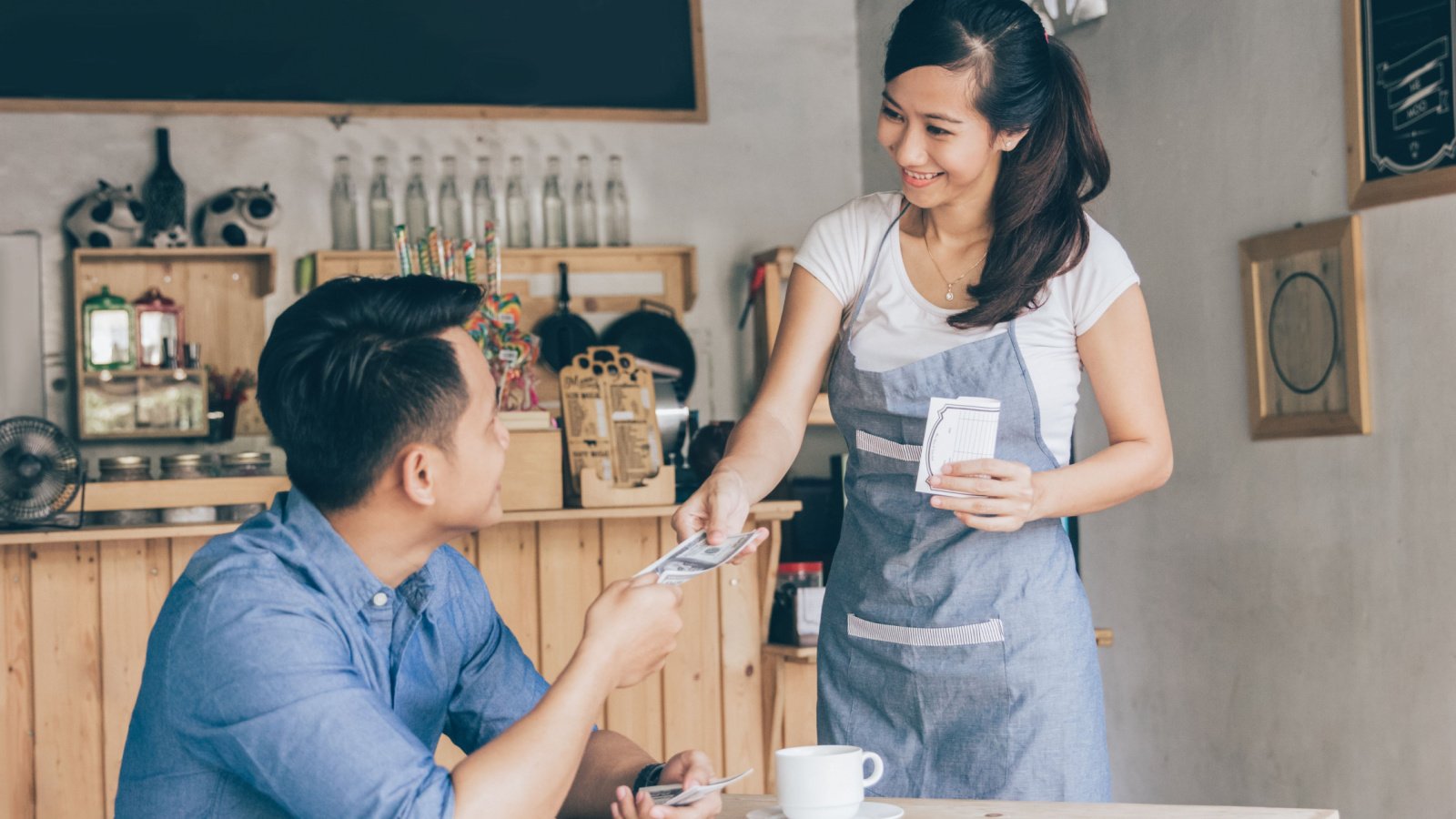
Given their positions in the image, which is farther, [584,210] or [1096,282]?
[584,210]

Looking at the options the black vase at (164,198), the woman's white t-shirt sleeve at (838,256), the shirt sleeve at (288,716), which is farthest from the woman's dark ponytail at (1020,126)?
the black vase at (164,198)

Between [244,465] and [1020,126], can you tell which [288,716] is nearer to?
[1020,126]

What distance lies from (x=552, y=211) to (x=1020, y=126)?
3678 mm

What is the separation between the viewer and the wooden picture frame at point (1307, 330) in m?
3.07

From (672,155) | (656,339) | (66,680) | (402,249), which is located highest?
(672,155)

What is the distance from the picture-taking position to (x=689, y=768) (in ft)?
4.81

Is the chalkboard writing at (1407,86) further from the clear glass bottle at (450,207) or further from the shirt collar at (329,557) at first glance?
the clear glass bottle at (450,207)

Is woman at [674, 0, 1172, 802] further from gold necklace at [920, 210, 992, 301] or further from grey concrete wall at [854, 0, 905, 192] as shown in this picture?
grey concrete wall at [854, 0, 905, 192]

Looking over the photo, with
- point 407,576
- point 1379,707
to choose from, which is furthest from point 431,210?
point 407,576

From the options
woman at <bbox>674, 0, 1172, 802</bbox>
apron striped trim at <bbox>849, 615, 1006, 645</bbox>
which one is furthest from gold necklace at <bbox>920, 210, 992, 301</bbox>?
apron striped trim at <bbox>849, 615, 1006, 645</bbox>

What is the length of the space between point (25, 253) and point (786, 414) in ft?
13.2

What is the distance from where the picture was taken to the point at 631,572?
3445mm

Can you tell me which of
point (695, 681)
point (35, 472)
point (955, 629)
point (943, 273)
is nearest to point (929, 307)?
point (943, 273)

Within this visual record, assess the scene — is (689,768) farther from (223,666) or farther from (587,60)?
(587,60)
